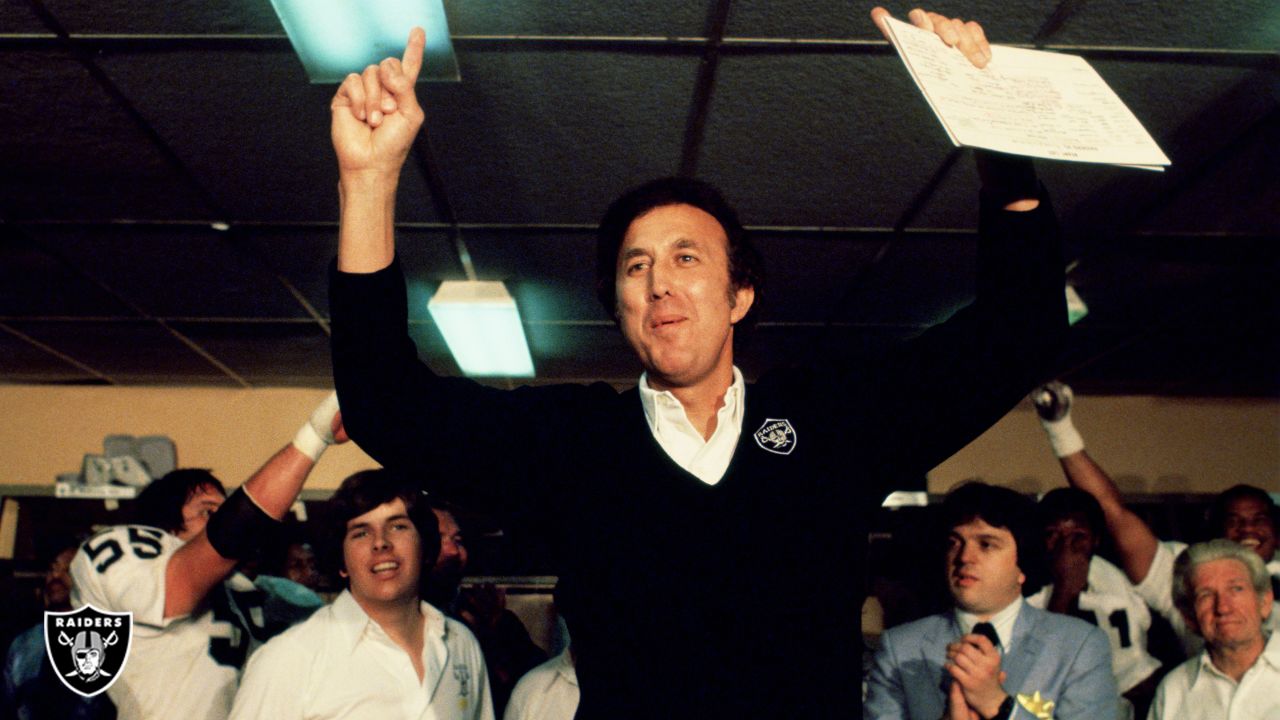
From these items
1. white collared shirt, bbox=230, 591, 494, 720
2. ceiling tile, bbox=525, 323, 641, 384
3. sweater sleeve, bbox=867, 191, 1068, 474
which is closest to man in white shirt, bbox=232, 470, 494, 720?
white collared shirt, bbox=230, 591, 494, 720

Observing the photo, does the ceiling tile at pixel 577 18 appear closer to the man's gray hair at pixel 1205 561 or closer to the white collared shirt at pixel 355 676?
the white collared shirt at pixel 355 676

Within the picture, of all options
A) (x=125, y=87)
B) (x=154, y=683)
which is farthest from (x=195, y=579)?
(x=125, y=87)

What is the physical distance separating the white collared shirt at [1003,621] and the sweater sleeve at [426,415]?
1.87m

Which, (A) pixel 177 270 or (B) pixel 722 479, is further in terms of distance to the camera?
(A) pixel 177 270

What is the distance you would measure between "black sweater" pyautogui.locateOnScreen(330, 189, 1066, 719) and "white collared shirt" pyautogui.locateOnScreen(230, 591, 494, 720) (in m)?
1.45

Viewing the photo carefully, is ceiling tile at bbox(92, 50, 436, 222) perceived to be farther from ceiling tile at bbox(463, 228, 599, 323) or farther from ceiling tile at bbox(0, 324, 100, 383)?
ceiling tile at bbox(0, 324, 100, 383)

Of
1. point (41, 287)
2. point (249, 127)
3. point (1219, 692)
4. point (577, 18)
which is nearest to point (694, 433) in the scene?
point (577, 18)

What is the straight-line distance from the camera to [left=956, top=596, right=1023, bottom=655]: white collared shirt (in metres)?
2.53

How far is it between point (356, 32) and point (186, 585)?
4.82 ft

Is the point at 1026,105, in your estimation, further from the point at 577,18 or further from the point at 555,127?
the point at 555,127

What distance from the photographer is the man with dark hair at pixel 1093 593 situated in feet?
10.0
